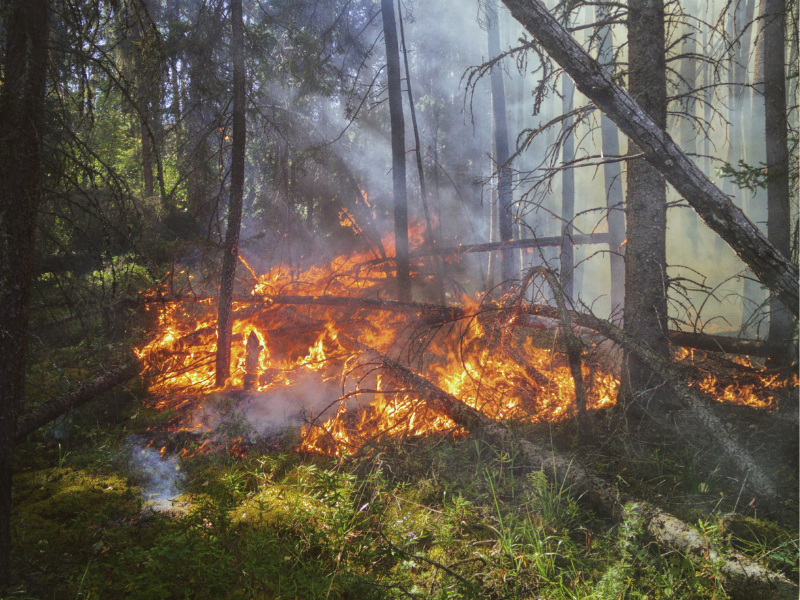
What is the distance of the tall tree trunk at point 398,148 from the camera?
28.1 ft

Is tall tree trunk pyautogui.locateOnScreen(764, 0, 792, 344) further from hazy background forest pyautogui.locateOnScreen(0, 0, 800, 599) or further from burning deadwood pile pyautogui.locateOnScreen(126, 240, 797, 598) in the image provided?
burning deadwood pile pyautogui.locateOnScreen(126, 240, 797, 598)

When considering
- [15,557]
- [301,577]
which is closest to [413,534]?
[301,577]

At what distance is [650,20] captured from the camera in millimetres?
4793

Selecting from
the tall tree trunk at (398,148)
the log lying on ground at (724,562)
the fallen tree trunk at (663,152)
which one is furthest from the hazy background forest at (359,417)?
the fallen tree trunk at (663,152)

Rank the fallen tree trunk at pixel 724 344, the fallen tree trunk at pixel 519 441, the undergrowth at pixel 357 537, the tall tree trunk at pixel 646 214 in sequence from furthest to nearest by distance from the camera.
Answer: the fallen tree trunk at pixel 724 344
the tall tree trunk at pixel 646 214
the fallen tree trunk at pixel 519 441
the undergrowth at pixel 357 537

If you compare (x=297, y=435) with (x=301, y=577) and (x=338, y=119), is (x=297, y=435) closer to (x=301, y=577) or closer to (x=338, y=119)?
(x=301, y=577)

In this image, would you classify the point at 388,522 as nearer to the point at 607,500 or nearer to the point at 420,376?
the point at 607,500

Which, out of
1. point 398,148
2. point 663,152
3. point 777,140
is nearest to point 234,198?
point 398,148

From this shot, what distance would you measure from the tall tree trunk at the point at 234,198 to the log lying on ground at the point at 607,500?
246 centimetres

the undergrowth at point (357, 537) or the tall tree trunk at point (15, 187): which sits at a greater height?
the tall tree trunk at point (15, 187)

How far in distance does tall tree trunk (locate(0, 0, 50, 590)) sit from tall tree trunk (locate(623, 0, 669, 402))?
226 inches

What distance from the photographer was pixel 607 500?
3738 millimetres

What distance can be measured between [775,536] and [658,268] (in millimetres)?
2796

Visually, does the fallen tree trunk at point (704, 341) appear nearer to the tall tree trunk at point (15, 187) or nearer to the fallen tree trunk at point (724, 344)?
the fallen tree trunk at point (724, 344)
